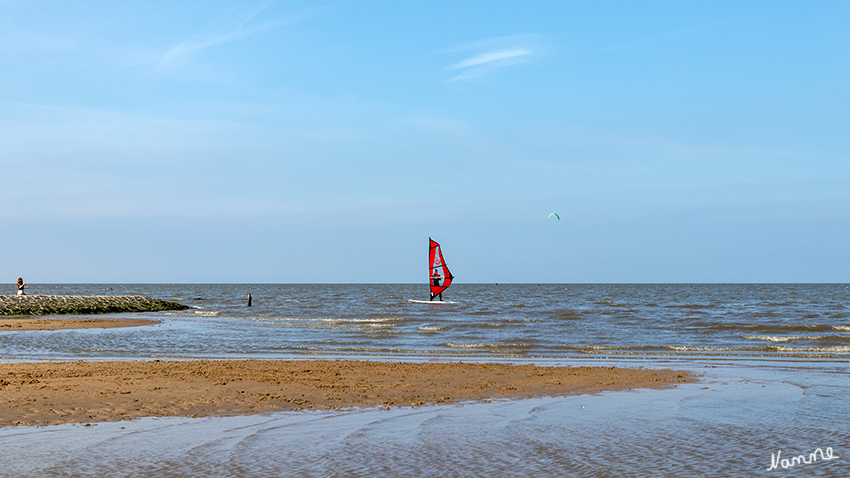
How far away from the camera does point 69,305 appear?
52812mm

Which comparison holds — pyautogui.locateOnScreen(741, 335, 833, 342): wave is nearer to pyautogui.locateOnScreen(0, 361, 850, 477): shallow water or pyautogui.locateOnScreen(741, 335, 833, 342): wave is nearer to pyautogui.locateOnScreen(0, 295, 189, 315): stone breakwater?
pyautogui.locateOnScreen(0, 361, 850, 477): shallow water

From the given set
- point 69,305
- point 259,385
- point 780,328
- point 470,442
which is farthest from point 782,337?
point 69,305

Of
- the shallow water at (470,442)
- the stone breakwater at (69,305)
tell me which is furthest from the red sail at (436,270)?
the shallow water at (470,442)

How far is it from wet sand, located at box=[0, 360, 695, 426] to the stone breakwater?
39.4 meters

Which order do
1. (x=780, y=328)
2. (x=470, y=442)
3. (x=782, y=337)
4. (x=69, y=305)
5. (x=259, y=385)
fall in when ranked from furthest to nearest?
(x=69, y=305) < (x=780, y=328) < (x=782, y=337) < (x=259, y=385) < (x=470, y=442)

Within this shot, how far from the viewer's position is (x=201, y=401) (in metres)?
10.7

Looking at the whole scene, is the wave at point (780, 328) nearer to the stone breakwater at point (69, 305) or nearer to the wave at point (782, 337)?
the wave at point (782, 337)

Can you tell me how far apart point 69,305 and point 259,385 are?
47.4 metres

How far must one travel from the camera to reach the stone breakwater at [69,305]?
49281 millimetres

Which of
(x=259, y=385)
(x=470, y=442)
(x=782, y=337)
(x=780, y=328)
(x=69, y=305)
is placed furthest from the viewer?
(x=69, y=305)

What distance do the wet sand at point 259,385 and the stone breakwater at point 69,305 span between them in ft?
129

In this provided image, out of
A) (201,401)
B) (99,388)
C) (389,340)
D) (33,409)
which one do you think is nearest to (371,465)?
(201,401)

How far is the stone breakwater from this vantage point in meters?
49.3

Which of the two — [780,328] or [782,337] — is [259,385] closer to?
[782,337]
